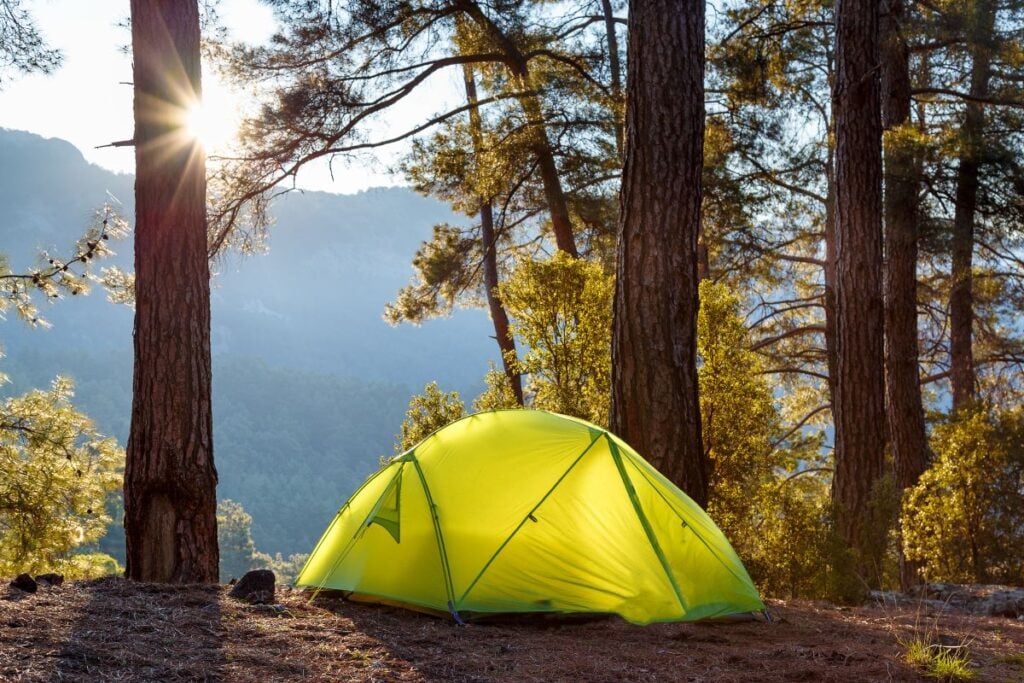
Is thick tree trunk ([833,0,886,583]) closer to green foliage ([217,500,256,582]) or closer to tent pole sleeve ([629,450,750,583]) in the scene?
tent pole sleeve ([629,450,750,583])

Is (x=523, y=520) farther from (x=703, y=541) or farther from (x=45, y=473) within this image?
(x=45, y=473)

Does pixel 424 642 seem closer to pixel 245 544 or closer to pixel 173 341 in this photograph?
pixel 173 341

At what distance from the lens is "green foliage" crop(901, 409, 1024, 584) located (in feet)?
21.1

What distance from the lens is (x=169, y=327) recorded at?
453 centimetres

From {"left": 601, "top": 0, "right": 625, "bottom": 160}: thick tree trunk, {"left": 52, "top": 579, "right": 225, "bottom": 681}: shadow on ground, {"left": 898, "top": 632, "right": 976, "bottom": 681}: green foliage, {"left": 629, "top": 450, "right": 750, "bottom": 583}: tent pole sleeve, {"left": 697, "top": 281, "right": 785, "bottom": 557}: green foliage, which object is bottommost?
{"left": 898, "top": 632, "right": 976, "bottom": 681}: green foliage

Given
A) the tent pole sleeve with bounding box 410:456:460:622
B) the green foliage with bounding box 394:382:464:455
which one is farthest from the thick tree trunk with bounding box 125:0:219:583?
the green foliage with bounding box 394:382:464:455

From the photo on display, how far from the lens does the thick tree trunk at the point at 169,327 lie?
447 centimetres

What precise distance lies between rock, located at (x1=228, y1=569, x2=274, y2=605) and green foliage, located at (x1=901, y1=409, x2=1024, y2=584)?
4.87m

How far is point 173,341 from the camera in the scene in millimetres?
4535

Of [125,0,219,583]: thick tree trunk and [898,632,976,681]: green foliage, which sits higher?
[125,0,219,583]: thick tree trunk

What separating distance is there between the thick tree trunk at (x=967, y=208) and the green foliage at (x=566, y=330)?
9.96ft

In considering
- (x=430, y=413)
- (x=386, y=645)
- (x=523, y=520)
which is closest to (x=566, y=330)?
(x=430, y=413)

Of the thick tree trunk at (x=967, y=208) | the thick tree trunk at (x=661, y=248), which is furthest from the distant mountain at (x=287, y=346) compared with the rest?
the thick tree trunk at (x=661, y=248)

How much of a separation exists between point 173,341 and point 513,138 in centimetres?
604
